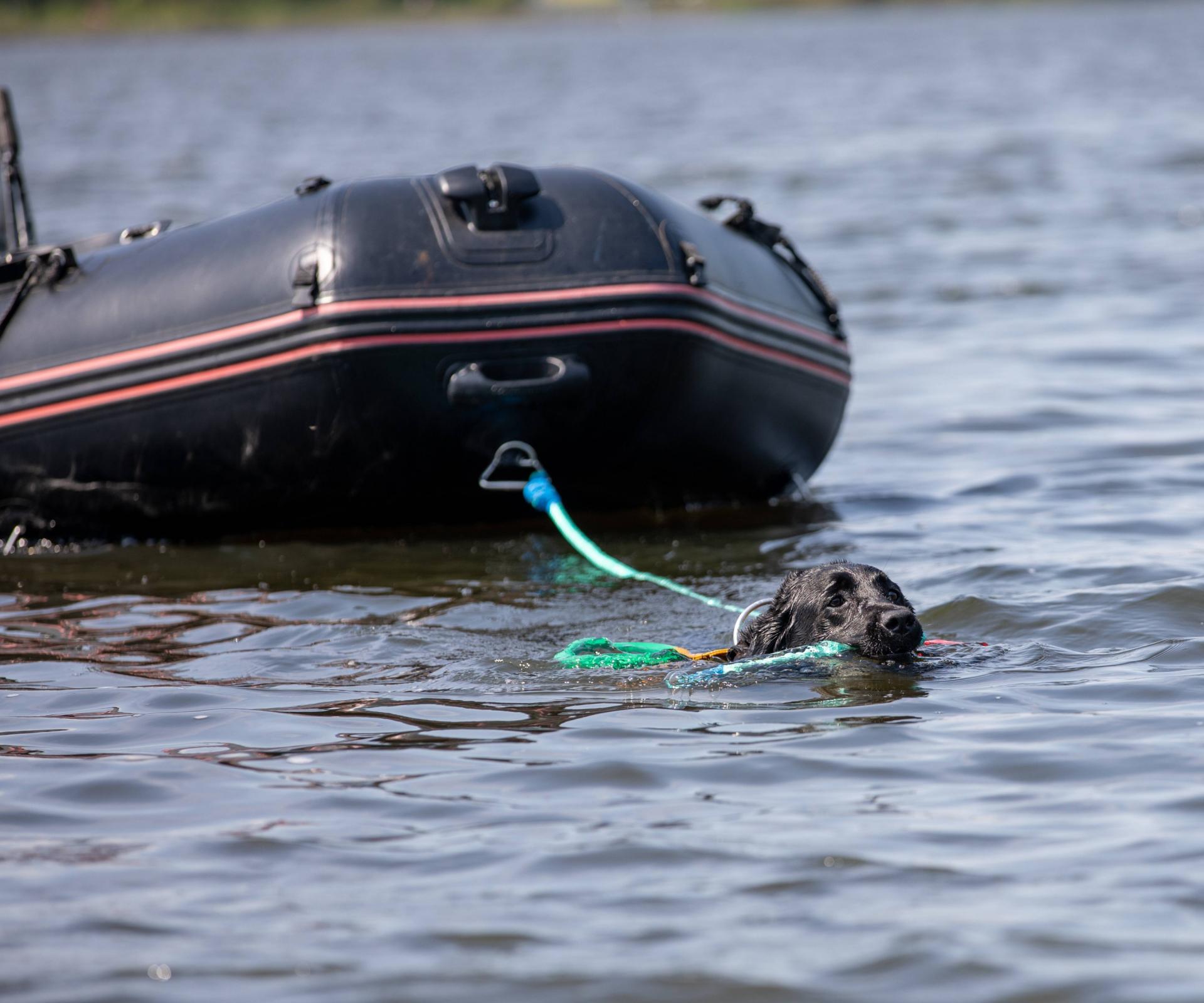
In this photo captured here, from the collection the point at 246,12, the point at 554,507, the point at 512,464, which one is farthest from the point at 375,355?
the point at 246,12

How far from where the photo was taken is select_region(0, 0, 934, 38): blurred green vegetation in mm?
70250

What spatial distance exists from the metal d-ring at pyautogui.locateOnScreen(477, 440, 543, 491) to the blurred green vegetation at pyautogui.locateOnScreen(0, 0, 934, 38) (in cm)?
6862

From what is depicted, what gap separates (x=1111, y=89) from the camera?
1195 inches

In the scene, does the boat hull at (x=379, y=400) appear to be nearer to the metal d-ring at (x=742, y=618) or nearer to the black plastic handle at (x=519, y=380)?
the black plastic handle at (x=519, y=380)

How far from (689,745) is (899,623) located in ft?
3.19

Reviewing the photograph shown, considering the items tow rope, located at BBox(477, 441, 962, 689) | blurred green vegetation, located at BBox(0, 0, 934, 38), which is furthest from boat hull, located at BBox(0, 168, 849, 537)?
blurred green vegetation, located at BBox(0, 0, 934, 38)

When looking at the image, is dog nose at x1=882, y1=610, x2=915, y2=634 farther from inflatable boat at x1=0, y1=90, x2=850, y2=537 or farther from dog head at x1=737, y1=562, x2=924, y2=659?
inflatable boat at x1=0, y1=90, x2=850, y2=537

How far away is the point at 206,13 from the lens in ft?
243

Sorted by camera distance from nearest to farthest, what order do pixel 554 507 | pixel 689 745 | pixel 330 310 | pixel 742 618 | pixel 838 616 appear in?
1. pixel 689 745
2. pixel 838 616
3. pixel 742 618
4. pixel 330 310
5. pixel 554 507

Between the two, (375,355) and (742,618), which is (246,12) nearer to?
(375,355)

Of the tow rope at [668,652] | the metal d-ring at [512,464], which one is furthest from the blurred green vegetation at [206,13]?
the tow rope at [668,652]

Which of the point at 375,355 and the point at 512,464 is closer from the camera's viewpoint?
the point at 375,355

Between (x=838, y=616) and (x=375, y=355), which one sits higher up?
(x=375, y=355)

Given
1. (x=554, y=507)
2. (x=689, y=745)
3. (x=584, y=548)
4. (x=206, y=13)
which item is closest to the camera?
(x=689, y=745)
